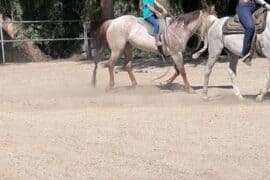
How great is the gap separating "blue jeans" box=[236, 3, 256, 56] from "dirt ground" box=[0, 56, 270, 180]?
108 cm

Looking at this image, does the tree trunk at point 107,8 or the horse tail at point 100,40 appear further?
the tree trunk at point 107,8

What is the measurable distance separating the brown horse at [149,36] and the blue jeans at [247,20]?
5.13ft

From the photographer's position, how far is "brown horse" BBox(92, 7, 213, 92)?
13469 mm

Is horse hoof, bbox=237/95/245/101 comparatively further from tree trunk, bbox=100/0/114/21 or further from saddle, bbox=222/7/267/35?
tree trunk, bbox=100/0/114/21

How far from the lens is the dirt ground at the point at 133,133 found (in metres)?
6.95

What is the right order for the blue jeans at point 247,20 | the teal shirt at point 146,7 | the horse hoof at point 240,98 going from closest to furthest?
1. the blue jeans at point 247,20
2. the horse hoof at point 240,98
3. the teal shirt at point 146,7

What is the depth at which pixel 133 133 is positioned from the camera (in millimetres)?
8727

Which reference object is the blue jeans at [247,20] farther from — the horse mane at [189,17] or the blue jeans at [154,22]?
the blue jeans at [154,22]

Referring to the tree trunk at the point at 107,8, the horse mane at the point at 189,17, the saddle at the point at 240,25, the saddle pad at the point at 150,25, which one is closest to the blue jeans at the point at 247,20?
the saddle at the point at 240,25

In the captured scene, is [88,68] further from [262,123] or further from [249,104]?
[262,123]

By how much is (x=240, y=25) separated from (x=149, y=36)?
2597 mm

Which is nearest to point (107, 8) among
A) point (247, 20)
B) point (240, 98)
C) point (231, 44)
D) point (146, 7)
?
point (146, 7)

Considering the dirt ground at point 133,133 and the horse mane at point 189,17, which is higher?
→ the horse mane at point 189,17

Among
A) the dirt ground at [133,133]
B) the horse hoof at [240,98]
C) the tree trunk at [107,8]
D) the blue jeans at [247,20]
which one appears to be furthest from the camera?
the tree trunk at [107,8]
